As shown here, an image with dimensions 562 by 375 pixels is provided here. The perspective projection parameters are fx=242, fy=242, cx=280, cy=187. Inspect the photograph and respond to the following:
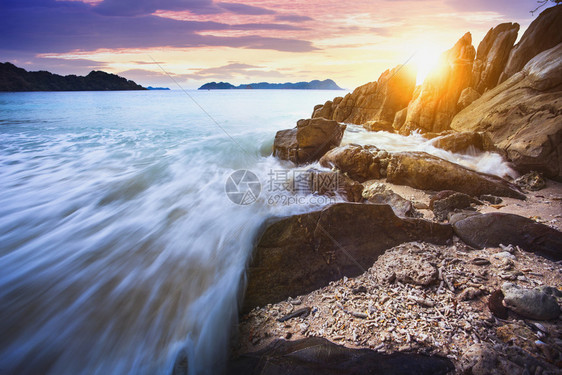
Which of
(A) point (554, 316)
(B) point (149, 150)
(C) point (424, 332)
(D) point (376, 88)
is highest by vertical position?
(D) point (376, 88)

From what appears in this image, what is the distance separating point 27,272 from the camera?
3.69 metres

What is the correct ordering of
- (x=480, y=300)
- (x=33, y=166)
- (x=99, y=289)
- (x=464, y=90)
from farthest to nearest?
1. (x=464, y=90)
2. (x=33, y=166)
3. (x=99, y=289)
4. (x=480, y=300)

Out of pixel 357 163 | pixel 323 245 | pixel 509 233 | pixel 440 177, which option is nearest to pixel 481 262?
pixel 509 233

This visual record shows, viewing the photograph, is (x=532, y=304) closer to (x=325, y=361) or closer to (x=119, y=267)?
(x=325, y=361)

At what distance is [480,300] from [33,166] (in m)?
12.9

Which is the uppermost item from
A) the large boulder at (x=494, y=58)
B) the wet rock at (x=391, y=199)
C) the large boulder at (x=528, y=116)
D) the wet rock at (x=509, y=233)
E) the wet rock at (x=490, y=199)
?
the large boulder at (x=494, y=58)

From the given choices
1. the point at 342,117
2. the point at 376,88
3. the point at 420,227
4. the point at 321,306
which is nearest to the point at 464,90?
the point at 376,88

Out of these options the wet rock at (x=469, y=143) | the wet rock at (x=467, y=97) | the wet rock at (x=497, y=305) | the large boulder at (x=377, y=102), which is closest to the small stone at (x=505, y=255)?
the wet rock at (x=497, y=305)

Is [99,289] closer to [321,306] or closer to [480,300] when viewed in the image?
[321,306]

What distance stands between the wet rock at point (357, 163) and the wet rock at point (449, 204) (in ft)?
7.52

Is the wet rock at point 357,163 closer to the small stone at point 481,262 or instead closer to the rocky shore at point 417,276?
the rocky shore at point 417,276

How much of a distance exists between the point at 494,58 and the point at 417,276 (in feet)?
52.6

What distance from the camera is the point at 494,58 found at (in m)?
12.8

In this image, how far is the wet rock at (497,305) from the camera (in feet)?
7.57
